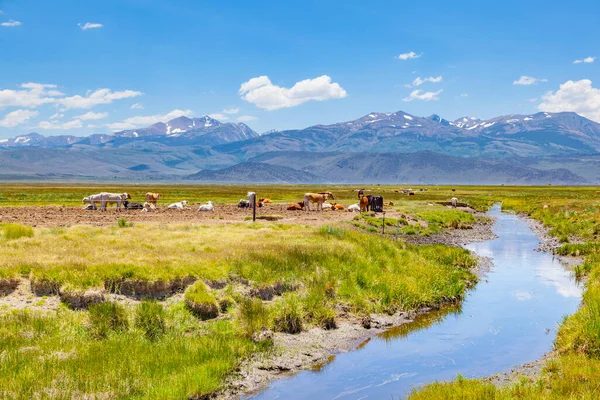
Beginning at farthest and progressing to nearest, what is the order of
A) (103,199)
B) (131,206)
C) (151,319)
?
(131,206) < (103,199) < (151,319)

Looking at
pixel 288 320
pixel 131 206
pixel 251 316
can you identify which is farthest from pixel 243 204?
pixel 251 316

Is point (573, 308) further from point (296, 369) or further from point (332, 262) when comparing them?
point (296, 369)

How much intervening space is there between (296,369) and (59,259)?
381 inches

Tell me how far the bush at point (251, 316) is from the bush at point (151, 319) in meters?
2.40

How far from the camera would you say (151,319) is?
613 inches

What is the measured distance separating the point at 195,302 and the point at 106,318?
292 centimetres

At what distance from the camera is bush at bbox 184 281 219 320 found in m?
17.1

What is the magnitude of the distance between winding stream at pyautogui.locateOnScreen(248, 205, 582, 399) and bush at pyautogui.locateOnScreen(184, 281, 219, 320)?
4191mm

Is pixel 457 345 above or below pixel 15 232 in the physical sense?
below

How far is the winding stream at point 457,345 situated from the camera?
13578 millimetres

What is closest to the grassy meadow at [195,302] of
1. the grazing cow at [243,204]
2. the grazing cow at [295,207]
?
→ the grazing cow at [295,207]

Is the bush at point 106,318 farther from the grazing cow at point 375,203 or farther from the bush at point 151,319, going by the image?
the grazing cow at point 375,203

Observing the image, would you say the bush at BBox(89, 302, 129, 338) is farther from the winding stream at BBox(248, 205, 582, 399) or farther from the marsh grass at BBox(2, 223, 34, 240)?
the marsh grass at BBox(2, 223, 34, 240)

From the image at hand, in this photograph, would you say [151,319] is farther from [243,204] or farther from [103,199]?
[243,204]
